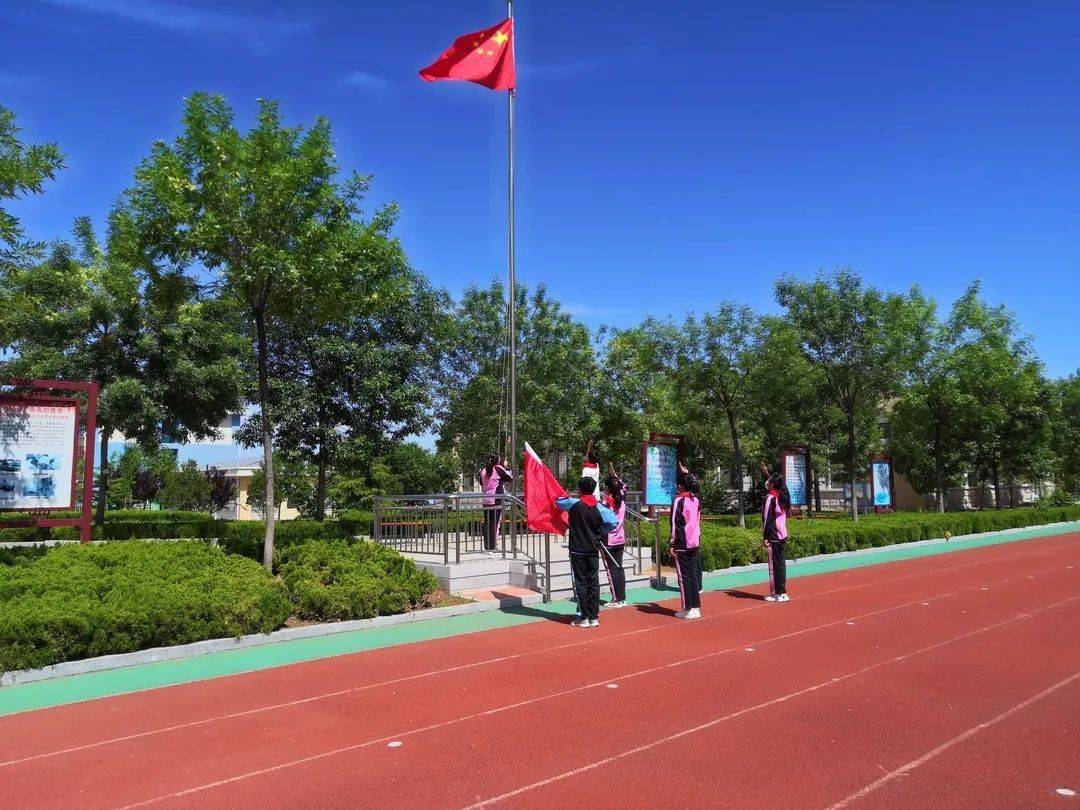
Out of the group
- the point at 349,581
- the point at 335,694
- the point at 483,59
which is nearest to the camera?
the point at 335,694

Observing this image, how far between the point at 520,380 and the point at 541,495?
31.2ft

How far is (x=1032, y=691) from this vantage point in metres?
6.67

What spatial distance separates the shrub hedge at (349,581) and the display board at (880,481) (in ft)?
70.3

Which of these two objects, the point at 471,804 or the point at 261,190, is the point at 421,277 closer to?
the point at 261,190

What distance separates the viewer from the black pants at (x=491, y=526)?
43.8ft

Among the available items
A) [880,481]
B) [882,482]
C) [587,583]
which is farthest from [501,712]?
[882,482]

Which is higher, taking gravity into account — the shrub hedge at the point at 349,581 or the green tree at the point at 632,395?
the green tree at the point at 632,395

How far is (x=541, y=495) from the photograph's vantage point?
10961 mm

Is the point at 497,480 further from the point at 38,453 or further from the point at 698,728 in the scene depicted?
the point at 698,728

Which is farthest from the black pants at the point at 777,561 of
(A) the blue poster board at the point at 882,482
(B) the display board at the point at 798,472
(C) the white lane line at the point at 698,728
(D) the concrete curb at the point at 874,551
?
(A) the blue poster board at the point at 882,482

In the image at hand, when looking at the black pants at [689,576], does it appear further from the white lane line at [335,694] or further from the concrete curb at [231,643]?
the concrete curb at [231,643]

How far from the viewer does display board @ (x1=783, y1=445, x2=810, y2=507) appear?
72.2 ft

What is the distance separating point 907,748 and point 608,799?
2.24 meters

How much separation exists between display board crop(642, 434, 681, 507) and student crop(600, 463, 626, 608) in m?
3.51
